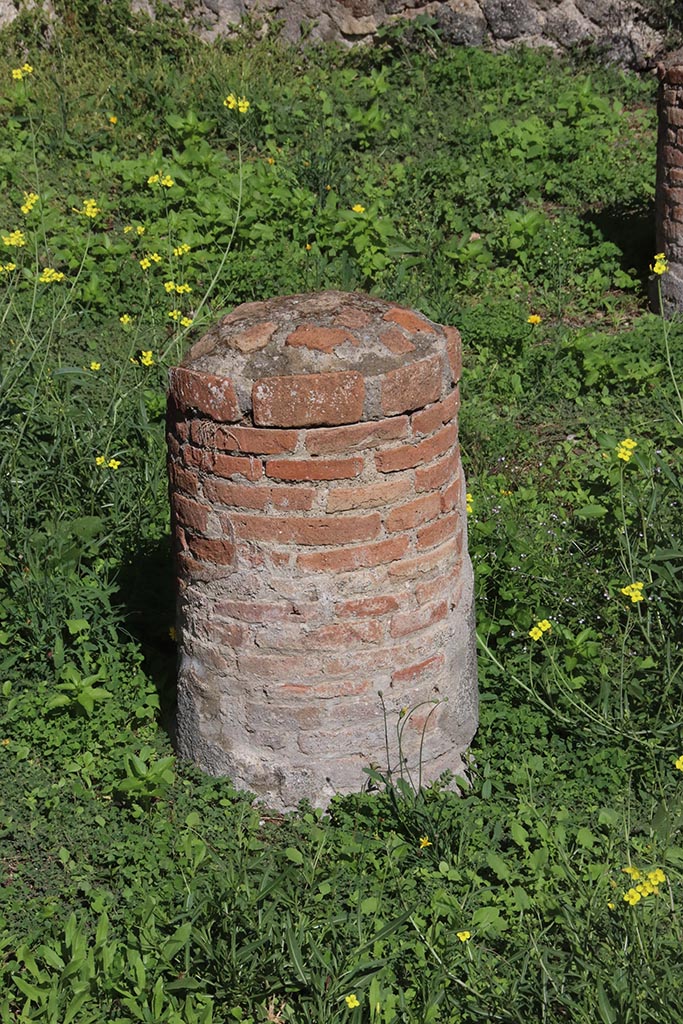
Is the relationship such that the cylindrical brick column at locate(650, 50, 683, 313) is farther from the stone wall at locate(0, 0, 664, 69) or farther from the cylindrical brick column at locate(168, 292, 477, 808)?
the cylindrical brick column at locate(168, 292, 477, 808)

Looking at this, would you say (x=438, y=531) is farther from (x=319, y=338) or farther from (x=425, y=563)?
(x=319, y=338)

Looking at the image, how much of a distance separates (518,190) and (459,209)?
0.50 meters

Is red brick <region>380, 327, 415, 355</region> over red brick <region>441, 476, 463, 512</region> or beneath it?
over

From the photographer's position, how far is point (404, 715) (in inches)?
150

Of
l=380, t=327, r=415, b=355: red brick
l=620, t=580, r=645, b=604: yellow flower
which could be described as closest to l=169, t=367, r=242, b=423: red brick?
l=380, t=327, r=415, b=355: red brick

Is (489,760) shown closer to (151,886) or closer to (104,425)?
(151,886)

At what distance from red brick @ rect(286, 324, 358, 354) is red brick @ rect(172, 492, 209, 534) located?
597mm

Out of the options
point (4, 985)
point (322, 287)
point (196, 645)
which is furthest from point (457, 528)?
point (322, 287)

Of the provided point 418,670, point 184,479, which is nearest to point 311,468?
point 184,479

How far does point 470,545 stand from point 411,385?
55.2 inches

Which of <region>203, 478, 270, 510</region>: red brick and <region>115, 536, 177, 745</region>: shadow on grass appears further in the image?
<region>115, 536, 177, 745</region>: shadow on grass

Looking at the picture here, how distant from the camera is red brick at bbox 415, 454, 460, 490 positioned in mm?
3637

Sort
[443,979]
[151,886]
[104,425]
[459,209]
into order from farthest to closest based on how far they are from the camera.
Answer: [459,209] < [104,425] < [151,886] < [443,979]

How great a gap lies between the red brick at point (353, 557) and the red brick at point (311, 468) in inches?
9.4
